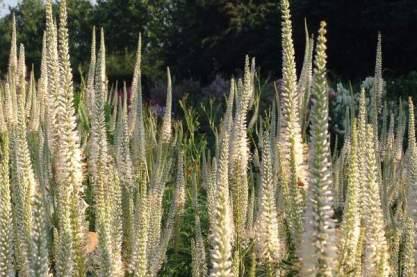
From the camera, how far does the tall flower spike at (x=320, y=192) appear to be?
147 cm

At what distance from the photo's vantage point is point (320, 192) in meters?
1.58

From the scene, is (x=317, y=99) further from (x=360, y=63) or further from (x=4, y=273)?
(x=360, y=63)

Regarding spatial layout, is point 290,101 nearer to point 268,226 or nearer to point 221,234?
point 268,226

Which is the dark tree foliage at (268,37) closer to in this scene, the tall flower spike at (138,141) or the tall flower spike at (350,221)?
the tall flower spike at (138,141)

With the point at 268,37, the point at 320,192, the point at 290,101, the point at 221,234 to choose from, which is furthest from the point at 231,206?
the point at 268,37

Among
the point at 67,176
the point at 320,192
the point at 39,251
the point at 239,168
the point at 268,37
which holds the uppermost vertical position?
the point at 268,37

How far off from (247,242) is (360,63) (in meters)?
26.8

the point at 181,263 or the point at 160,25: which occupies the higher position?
the point at 160,25

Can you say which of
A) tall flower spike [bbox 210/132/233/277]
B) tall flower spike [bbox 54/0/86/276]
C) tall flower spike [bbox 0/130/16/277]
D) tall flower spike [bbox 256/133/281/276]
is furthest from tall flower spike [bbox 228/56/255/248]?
tall flower spike [bbox 210/132/233/277]

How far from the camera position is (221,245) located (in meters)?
1.44

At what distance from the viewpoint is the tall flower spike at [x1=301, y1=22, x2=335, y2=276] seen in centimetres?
147

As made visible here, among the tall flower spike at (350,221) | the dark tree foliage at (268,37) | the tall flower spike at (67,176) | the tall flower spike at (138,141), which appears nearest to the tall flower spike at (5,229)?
the tall flower spike at (67,176)

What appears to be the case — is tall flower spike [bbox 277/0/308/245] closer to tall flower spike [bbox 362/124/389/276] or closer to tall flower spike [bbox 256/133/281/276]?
tall flower spike [bbox 256/133/281/276]

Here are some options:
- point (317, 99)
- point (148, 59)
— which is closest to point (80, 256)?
point (317, 99)
